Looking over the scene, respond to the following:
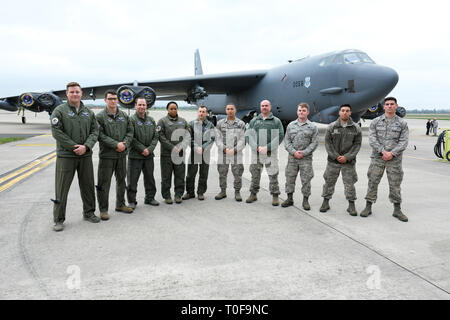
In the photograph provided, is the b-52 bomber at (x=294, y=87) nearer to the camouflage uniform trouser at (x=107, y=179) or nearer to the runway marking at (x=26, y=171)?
the runway marking at (x=26, y=171)

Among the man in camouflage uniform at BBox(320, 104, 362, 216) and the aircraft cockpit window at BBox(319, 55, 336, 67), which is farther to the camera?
the aircraft cockpit window at BBox(319, 55, 336, 67)

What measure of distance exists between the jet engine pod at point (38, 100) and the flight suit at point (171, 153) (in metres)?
15.6

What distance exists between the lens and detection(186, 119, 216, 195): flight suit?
5238mm

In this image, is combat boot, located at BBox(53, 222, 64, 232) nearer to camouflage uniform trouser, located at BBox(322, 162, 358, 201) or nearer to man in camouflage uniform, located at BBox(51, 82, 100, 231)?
man in camouflage uniform, located at BBox(51, 82, 100, 231)

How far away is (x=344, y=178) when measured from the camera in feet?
15.0

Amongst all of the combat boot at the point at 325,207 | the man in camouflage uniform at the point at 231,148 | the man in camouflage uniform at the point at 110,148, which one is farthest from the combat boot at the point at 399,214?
the man in camouflage uniform at the point at 110,148

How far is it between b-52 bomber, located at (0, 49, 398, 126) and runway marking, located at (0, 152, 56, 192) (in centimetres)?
574

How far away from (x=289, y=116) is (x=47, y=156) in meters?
10.5

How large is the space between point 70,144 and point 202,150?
6.91 feet

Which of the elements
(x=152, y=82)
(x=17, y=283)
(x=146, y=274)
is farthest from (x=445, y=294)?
(x=152, y=82)

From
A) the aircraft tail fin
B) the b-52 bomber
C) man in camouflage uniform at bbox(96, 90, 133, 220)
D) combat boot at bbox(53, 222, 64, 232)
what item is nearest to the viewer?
combat boot at bbox(53, 222, 64, 232)

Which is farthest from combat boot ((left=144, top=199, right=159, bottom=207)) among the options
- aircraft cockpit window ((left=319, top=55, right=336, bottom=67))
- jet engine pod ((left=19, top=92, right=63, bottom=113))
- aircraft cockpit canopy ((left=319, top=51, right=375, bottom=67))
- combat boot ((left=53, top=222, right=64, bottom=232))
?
jet engine pod ((left=19, top=92, right=63, bottom=113))

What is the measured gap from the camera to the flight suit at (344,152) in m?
4.49

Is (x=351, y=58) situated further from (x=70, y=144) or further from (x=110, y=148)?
(x=70, y=144)
